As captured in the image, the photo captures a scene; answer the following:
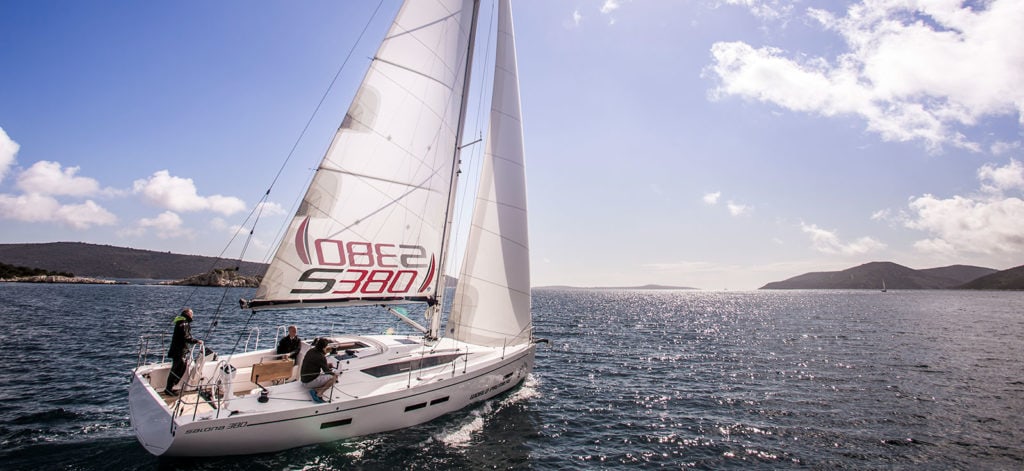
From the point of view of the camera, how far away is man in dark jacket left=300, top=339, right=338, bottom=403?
9.70 m

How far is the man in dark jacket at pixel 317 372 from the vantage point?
9695 millimetres

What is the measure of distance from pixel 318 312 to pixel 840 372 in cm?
4005

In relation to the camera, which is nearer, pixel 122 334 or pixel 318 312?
pixel 122 334

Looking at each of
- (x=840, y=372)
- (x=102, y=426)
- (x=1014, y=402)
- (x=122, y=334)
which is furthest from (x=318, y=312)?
(x=1014, y=402)

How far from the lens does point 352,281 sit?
1179 cm

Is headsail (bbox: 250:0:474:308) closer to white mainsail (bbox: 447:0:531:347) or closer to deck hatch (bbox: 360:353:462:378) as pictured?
white mainsail (bbox: 447:0:531:347)

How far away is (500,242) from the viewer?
14.2m

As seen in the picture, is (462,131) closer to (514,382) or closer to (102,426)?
(514,382)

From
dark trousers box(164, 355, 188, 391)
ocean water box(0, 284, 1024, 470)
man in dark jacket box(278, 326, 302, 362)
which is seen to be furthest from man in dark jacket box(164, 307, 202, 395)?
man in dark jacket box(278, 326, 302, 362)

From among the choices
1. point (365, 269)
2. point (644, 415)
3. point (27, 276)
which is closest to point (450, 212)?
point (365, 269)

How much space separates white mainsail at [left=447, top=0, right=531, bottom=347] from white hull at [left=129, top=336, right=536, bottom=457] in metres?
0.94

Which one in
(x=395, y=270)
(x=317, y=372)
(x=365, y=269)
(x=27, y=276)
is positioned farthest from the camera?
(x=27, y=276)

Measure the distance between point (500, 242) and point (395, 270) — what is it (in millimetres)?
3488

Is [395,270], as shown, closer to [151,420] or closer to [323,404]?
[323,404]
